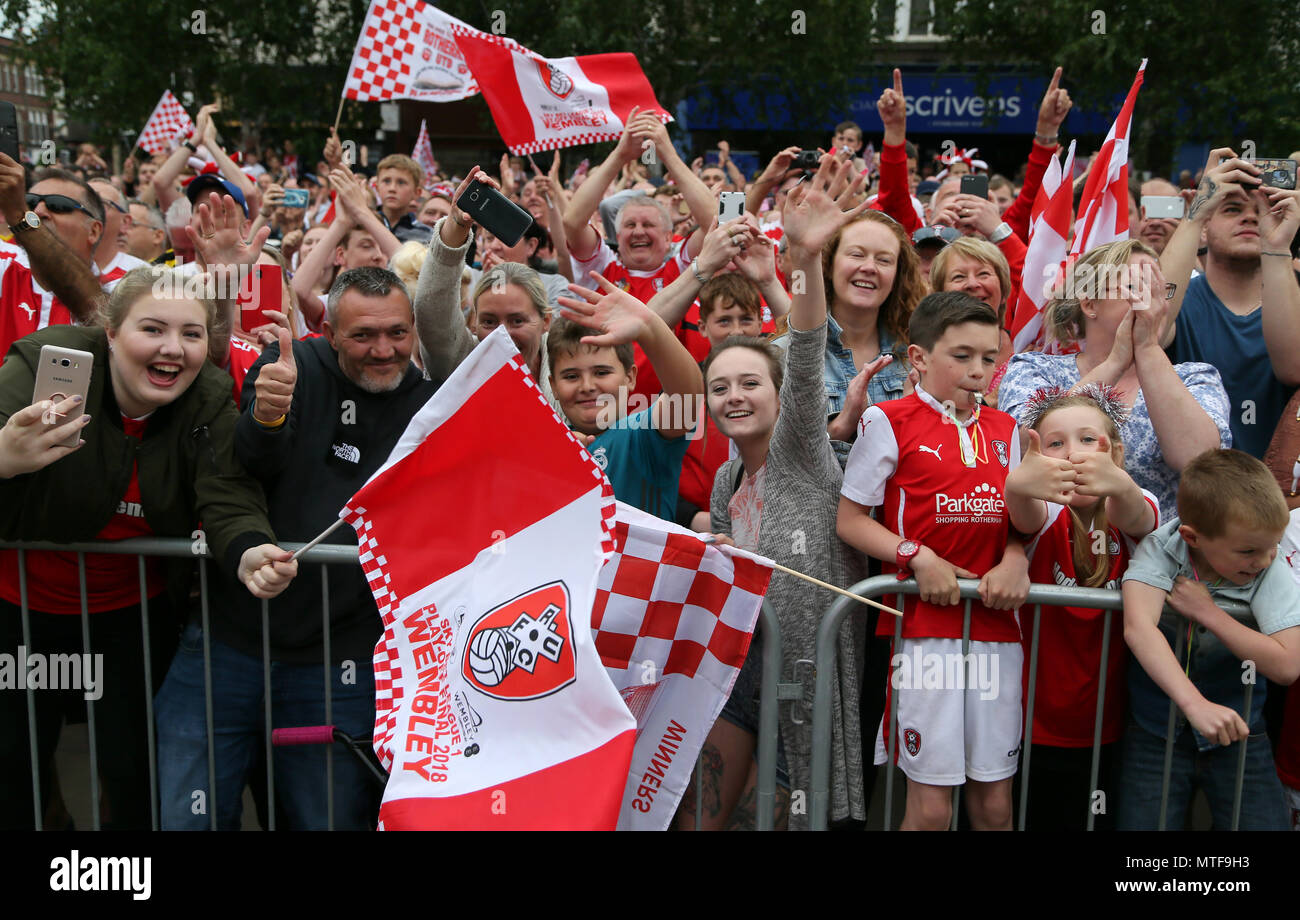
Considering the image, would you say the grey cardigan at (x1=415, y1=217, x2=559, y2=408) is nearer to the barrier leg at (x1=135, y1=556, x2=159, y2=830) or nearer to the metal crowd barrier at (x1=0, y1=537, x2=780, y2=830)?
the metal crowd barrier at (x1=0, y1=537, x2=780, y2=830)

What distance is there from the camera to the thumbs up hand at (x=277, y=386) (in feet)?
10.3

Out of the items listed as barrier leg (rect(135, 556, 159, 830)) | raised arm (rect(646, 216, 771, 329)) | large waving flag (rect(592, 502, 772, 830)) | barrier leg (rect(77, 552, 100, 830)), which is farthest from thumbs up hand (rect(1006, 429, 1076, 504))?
barrier leg (rect(77, 552, 100, 830))

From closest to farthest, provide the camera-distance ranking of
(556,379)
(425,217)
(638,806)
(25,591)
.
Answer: (638,806) < (25,591) < (556,379) < (425,217)

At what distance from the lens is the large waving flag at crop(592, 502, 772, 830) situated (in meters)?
3.09

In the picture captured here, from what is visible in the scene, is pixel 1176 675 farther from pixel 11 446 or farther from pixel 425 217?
pixel 425 217

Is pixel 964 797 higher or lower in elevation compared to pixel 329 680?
lower

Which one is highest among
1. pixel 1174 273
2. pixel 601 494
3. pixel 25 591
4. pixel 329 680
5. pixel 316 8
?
pixel 316 8

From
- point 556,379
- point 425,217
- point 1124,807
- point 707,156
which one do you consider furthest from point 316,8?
point 1124,807

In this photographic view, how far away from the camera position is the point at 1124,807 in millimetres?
3264

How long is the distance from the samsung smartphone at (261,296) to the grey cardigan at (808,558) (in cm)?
205

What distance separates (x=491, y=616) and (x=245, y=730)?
1063 millimetres

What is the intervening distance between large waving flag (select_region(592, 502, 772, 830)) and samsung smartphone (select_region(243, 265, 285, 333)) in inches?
76.4

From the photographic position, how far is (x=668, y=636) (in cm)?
315

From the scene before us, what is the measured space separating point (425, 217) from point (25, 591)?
5335mm
